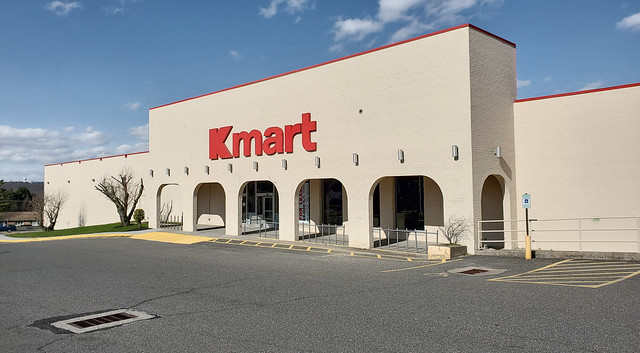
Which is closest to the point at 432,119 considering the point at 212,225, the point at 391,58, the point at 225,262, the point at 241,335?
the point at 391,58

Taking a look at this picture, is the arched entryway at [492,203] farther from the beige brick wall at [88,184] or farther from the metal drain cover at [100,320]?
the beige brick wall at [88,184]

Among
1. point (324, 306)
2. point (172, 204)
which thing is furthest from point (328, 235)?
point (172, 204)

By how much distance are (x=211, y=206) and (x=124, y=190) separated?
8569 mm

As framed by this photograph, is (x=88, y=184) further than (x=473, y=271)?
Yes

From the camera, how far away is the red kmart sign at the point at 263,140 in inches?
840

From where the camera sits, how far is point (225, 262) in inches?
623

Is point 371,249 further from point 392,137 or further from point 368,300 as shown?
point 368,300

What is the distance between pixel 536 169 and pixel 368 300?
11298 millimetres

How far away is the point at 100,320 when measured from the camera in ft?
26.9

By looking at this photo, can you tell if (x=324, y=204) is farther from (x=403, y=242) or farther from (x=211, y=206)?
(x=211, y=206)

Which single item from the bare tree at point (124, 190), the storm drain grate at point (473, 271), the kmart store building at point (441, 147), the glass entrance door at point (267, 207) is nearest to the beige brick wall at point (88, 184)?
the bare tree at point (124, 190)

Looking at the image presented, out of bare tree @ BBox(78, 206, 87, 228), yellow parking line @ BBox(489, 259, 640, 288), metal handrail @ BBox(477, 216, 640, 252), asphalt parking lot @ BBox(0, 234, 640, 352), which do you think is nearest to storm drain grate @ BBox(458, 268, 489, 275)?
asphalt parking lot @ BBox(0, 234, 640, 352)

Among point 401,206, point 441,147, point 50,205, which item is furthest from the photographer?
point 50,205

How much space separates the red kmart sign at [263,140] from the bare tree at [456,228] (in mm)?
7273
